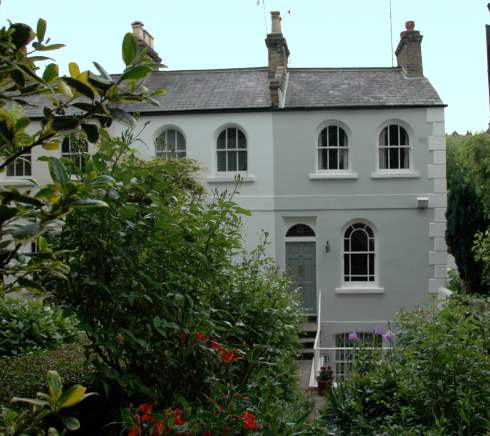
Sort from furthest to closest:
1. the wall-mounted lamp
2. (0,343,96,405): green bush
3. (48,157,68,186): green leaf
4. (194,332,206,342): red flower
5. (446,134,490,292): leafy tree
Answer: (446,134,490,292): leafy tree < the wall-mounted lamp < (0,343,96,405): green bush < (194,332,206,342): red flower < (48,157,68,186): green leaf

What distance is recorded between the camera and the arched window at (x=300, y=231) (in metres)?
20.1

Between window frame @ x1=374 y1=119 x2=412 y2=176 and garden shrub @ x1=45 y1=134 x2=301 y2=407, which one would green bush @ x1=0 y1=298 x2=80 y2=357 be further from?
window frame @ x1=374 y1=119 x2=412 y2=176

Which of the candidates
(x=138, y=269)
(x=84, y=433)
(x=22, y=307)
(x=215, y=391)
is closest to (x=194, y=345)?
(x=215, y=391)

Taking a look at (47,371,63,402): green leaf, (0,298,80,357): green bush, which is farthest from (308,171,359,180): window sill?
(47,371,63,402): green leaf

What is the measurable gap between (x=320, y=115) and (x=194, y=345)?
1591cm

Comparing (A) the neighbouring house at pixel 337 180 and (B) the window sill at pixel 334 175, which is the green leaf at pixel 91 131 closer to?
(A) the neighbouring house at pixel 337 180

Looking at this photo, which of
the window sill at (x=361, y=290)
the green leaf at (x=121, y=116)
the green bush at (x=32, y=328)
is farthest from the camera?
the window sill at (x=361, y=290)

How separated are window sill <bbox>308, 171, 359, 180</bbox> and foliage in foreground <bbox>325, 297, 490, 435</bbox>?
521 inches

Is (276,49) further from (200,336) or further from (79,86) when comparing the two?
(79,86)

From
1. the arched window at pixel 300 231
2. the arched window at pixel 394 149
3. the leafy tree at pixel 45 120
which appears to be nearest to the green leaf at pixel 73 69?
the leafy tree at pixel 45 120

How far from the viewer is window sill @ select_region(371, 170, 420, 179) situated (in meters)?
19.6

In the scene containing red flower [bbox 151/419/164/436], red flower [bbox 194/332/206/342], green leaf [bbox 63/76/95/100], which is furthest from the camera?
red flower [bbox 194/332/206/342]

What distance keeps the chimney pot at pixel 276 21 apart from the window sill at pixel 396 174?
5.88 meters

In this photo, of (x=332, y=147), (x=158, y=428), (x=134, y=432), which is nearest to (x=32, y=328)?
(x=134, y=432)
